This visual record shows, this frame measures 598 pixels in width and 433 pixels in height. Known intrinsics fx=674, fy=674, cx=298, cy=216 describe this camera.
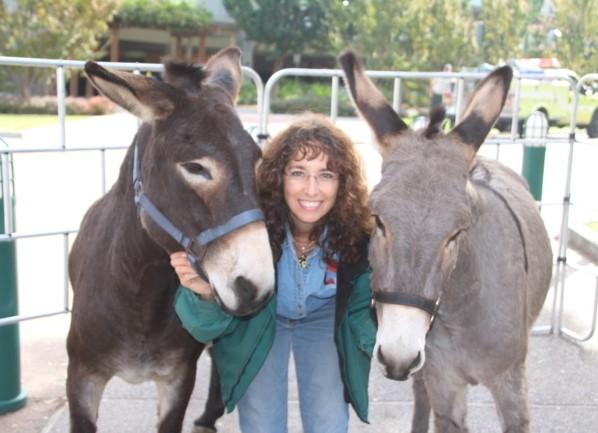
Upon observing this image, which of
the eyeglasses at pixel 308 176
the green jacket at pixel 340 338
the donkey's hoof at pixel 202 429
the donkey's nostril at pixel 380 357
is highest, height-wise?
the eyeglasses at pixel 308 176

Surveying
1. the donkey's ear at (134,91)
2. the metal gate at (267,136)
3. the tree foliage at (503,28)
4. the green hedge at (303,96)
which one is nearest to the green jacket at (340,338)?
the donkey's ear at (134,91)

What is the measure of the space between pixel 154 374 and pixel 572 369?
323 cm

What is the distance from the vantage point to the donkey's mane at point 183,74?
8.75ft

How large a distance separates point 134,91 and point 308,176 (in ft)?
2.52

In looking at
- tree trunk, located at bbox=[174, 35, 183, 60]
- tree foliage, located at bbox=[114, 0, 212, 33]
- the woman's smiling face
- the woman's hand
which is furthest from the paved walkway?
tree trunk, located at bbox=[174, 35, 183, 60]

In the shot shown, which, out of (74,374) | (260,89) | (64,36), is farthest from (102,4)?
(74,374)

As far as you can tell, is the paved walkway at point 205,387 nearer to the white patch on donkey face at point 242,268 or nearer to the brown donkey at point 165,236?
the brown donkey at point 165,236

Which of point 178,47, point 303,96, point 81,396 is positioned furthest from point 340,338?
point 178,47

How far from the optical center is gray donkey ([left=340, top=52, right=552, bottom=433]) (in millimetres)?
2266

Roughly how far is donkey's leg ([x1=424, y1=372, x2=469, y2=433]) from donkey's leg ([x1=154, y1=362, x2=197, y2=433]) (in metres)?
1.14

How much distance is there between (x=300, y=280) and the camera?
2877 millimetres

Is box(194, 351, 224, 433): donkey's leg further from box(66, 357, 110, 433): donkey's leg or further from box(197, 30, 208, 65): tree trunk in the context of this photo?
box(197, 30, 208, 65): tree trunk

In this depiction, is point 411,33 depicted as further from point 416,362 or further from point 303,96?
point 416,362

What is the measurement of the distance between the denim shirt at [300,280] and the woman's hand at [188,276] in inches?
16.3
